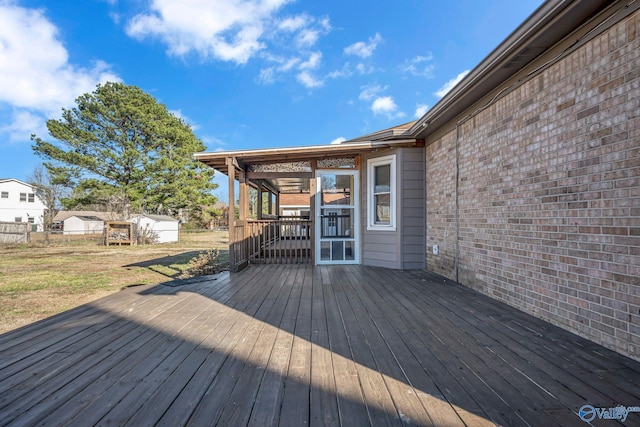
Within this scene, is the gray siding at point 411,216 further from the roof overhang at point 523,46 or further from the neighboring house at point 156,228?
the neighboring house at point 156,228

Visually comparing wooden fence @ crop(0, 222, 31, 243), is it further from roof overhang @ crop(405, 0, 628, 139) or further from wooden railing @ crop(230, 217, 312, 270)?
roof overhang @ crop(405, 0, 628, 139)

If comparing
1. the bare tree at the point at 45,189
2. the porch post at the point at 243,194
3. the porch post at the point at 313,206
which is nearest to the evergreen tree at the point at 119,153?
the bare tree at the point at 45,189

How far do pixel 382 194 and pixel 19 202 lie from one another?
116 ft

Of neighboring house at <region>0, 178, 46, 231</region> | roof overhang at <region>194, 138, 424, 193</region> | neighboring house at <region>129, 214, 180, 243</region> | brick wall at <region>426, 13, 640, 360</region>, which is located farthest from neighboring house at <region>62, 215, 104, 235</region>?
brick wall at <region>426, 13, 640, 360</region>

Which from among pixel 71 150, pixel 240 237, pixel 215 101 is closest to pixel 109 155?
pixel 71 150

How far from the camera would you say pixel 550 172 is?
247 cm

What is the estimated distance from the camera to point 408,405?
134 cm

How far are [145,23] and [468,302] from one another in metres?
12.9

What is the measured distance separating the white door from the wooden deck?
8.85 feet

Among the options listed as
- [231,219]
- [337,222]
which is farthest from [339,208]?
[231,219]

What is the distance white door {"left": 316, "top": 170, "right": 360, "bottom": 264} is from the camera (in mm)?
5723

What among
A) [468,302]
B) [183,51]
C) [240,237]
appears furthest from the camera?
[183,51]

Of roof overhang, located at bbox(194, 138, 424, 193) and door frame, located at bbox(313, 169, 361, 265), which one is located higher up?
roof overhang, located at bbox(194, 138, 424, 193)

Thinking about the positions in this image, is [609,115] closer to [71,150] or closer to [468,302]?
[468,302]
